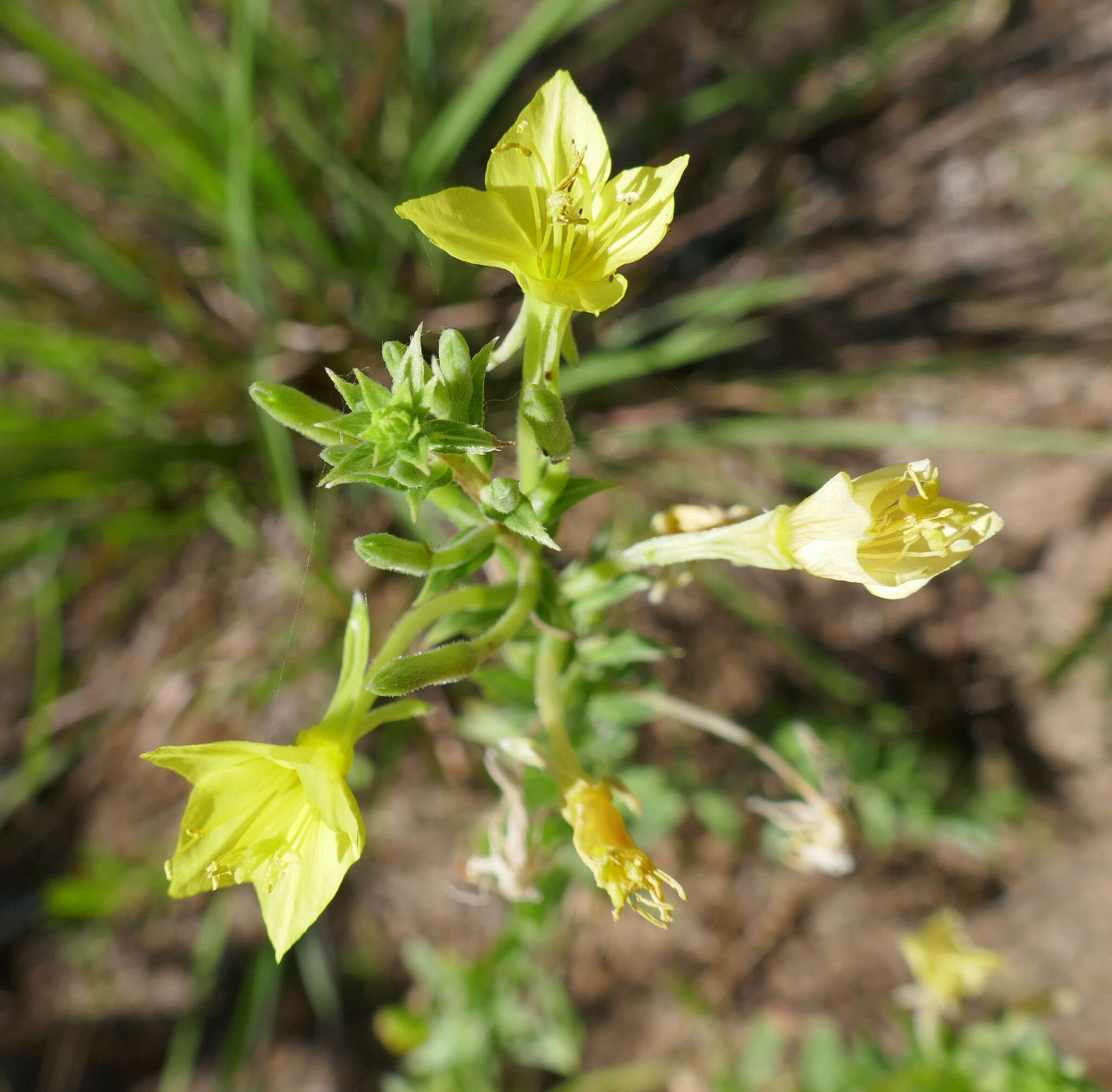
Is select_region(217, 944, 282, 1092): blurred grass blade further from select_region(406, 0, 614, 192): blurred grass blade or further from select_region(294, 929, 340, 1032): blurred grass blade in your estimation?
select_region(406, 0, 614, 192): blurred grass blade

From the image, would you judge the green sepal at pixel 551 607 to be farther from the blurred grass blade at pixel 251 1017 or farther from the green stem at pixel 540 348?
the blurred grass blade at pixel 251 1017

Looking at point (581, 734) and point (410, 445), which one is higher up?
point (410, 445)

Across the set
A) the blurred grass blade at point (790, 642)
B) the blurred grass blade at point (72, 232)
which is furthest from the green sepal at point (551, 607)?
the blurred grass blade at point (72, 232)

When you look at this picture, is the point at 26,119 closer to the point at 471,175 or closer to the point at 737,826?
the point at 471,175

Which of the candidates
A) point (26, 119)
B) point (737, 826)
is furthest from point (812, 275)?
point (26, 119)

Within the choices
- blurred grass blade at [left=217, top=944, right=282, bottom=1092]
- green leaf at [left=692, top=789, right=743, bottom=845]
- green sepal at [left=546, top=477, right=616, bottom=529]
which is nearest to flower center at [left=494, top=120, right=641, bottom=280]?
green sepal at [left=546, top=477, right=616, bottom=529]

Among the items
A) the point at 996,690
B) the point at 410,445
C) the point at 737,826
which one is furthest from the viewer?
the point at 996,690
